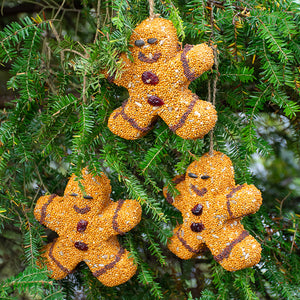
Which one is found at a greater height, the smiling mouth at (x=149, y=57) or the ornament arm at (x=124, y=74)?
the smiling mouth at (x=149, y=57)

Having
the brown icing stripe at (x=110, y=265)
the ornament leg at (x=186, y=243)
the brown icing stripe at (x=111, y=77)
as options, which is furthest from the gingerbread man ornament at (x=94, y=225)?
the brown icing stripe at (x=111, y=77)

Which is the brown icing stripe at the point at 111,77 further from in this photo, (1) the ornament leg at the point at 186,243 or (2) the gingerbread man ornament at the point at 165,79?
(1) the ornament leg at the point at 186,243

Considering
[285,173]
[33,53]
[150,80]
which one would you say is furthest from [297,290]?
[33,53]

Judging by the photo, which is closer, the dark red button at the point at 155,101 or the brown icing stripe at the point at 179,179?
the dark red button at the point at 155,101

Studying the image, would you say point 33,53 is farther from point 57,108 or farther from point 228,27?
point 228,27

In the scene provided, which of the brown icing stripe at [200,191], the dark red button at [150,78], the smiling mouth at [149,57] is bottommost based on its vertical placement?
the brown icing stripe at [200,191]

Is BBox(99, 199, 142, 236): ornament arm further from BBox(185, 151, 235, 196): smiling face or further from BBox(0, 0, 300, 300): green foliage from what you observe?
BBox(185, 151, 235, 196): smiling face

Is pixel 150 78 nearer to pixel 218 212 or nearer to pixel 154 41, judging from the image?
pixel 154 41
